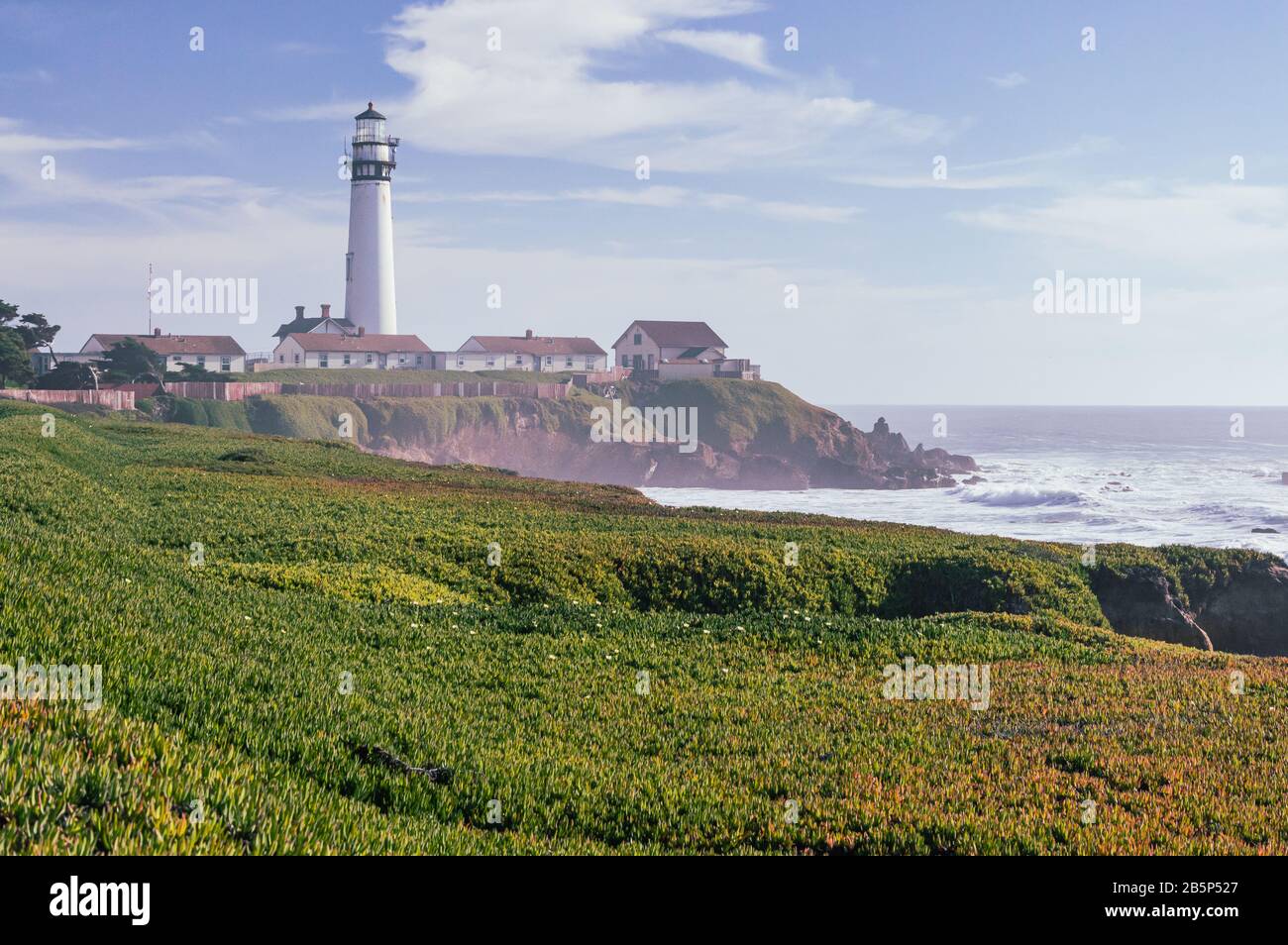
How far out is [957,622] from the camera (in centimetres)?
2156

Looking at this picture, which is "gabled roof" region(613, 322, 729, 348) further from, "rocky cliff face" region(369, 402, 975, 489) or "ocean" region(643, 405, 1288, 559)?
"ocean" region(643, 405, 1288, 559)

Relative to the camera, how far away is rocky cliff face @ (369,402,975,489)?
117312 millimetres

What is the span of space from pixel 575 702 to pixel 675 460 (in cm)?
10552

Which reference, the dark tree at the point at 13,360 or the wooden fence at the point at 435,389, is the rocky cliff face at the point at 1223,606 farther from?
the wooden fence at the point at 435,389

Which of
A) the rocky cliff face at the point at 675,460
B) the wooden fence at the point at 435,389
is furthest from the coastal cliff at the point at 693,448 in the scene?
the wooden fence at the point at 435,389

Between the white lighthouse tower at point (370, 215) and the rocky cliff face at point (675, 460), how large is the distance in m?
18.1

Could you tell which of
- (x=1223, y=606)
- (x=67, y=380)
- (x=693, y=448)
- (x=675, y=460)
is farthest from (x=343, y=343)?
(x=1223, y=606)

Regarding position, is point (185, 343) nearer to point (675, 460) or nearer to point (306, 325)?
point (306, 325)

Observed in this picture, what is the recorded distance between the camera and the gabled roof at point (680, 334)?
14400 cm

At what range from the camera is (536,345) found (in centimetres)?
14388

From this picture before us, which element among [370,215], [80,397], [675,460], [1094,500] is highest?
[370,215]
